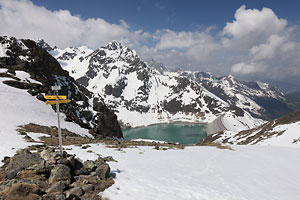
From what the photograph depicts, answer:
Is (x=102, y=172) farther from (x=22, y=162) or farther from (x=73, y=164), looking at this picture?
(x=22, y=162)

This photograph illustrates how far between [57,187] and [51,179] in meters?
0.99

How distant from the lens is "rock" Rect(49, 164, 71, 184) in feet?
30.7

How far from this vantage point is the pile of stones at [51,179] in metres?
7.42

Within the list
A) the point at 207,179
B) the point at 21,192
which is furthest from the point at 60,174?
the point at 207,179

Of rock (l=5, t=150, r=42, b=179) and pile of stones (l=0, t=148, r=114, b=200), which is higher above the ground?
rock (l=5, t=150, r=42, b=179)

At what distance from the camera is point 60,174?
31.5 ft

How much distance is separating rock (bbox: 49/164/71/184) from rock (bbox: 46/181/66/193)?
23.4 inches

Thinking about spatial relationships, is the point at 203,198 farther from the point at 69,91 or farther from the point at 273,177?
the point at 69,91

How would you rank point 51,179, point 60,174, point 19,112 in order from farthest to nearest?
→ point 19,112, point 60,174, point 51,179

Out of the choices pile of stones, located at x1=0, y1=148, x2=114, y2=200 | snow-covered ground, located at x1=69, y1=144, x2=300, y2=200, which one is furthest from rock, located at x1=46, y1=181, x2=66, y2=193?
snow-covered ground, located at x1=69, y1=144, x2=300, y2=200

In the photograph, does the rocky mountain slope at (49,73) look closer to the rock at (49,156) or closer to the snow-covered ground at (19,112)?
the snow-covered ground at (19,112)

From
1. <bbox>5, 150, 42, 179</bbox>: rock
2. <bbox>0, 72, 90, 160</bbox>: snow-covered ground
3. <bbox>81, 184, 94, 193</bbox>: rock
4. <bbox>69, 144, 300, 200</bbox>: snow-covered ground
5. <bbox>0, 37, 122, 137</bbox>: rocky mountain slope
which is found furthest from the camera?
<bbox>0, 37, 122, 137</bbox>: rocky mountain slope

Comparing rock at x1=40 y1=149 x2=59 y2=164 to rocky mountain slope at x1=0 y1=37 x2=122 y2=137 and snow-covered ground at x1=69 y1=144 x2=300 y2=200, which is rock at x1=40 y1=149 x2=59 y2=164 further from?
rocky mountain slope at x1=0 y1=37 x2=122 y2=137

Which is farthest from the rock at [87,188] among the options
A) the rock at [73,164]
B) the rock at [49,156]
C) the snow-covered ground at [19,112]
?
the snow-covered ground at [19,112]
